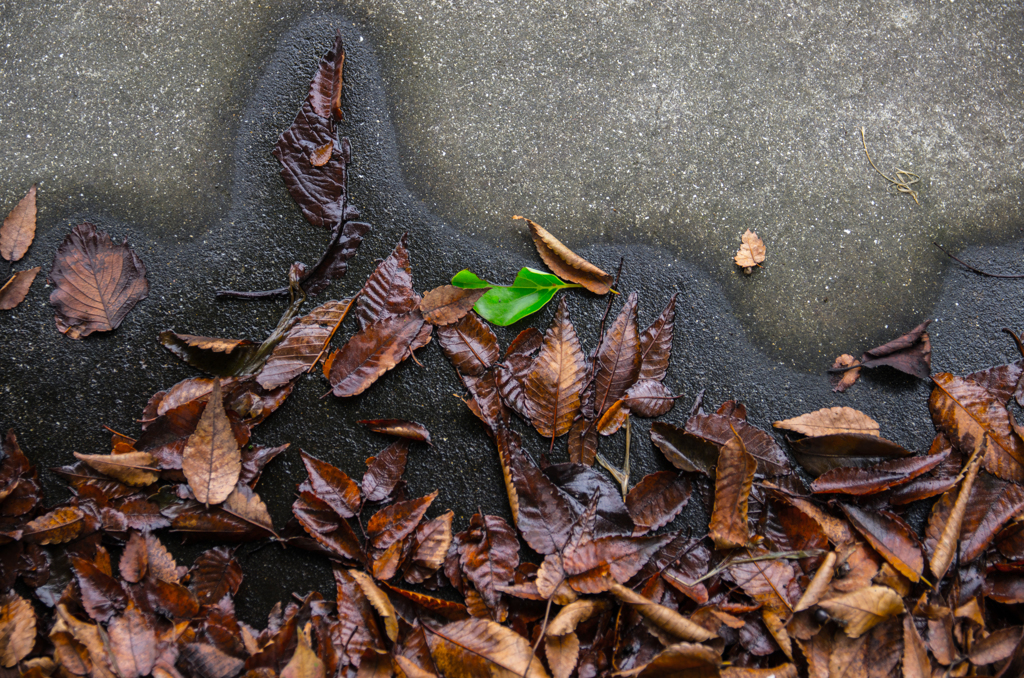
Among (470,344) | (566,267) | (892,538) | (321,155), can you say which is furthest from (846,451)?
(321,155)

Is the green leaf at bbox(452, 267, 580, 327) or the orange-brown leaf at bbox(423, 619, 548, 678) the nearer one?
the orange-brown leaf at bbox(423, 619, 548, 678)

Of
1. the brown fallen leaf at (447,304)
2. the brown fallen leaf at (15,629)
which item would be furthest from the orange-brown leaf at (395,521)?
the brown fallen leaf at (15,629)

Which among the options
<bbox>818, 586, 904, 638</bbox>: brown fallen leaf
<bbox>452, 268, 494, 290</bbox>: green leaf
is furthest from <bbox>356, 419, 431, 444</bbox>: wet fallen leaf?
<bbox>818, 586, 904, 638</bbox>: brown fallen leaf

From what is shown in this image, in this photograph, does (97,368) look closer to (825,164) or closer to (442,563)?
(442,563)

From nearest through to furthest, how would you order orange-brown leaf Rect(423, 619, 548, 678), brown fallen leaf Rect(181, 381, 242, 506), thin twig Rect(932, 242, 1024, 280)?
orange-brown leaf Rect(423, 619, 548, 678), brown fallen leaf Rect(181, 381, 242, 506), thin twig Rect(932, 242, 1024, 280)

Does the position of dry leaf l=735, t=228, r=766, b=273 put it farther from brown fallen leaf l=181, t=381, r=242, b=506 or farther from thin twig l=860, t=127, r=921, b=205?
brown fallen leaf l=181, t=381, r=242, b=506
